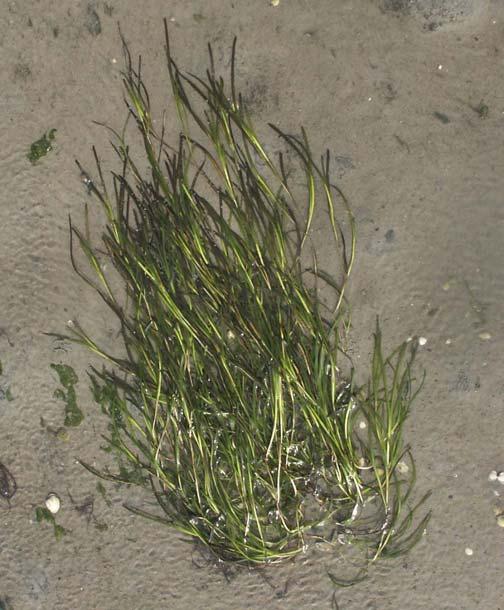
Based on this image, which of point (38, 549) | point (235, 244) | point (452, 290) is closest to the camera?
point (235, 244)

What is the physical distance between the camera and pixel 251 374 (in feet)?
6.44

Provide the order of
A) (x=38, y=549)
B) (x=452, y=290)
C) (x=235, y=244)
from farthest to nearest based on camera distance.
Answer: (x=38, y=549) → (x=452, y=290) → (x=235, y=244)

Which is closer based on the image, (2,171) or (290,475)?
(290,475)

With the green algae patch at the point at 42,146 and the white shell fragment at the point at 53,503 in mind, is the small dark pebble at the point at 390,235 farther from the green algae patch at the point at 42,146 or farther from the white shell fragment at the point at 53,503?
the white shell fragment at the point at 53,503

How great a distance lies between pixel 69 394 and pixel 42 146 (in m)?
0.98

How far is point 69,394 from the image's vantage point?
7.10 feet

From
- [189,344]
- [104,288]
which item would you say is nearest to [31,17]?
[104,288]

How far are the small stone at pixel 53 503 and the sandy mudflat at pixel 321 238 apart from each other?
3cm

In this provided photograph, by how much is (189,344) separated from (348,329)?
0.61 meters

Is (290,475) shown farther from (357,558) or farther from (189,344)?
(189,344)

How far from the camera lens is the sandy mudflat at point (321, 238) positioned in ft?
6.62

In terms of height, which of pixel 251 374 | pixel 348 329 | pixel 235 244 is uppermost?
pixel 235 244

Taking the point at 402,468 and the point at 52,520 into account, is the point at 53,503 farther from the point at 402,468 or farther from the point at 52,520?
the point at 402,468

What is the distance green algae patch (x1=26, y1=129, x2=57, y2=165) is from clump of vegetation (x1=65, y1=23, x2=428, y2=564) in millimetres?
198
